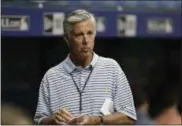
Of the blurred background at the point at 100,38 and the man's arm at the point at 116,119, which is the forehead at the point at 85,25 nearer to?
the man's arm at the point at 116,119

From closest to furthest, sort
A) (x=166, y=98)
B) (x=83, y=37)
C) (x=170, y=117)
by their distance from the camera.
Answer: (x=83, y=37) → (x=170, y=117) → (x=166, y=98)

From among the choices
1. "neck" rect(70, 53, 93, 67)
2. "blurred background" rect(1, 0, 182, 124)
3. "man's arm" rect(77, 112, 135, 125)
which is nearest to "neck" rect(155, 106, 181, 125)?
"blurred background" rect(1, 0, 182, 124)

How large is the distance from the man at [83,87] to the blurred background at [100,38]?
149 cm

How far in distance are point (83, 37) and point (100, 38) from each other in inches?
84.4

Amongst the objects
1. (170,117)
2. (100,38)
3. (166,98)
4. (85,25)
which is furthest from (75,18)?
(100,38)

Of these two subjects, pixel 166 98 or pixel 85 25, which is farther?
pixel 166 98

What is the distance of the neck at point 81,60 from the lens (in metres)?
1.65

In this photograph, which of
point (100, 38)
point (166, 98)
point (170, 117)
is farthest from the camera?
point (100, 38)

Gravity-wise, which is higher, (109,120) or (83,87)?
(83,87)

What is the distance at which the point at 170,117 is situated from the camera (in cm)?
302

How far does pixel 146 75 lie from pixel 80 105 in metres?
2.36

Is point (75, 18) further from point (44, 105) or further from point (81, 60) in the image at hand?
point (44, 105)

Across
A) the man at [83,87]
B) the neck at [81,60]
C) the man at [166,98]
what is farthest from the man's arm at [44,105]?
the man at [166,98]

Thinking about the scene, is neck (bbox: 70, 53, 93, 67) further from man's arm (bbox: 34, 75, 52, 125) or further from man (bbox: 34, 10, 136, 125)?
man's arm (bbox: 34, 75, 52, 125)
